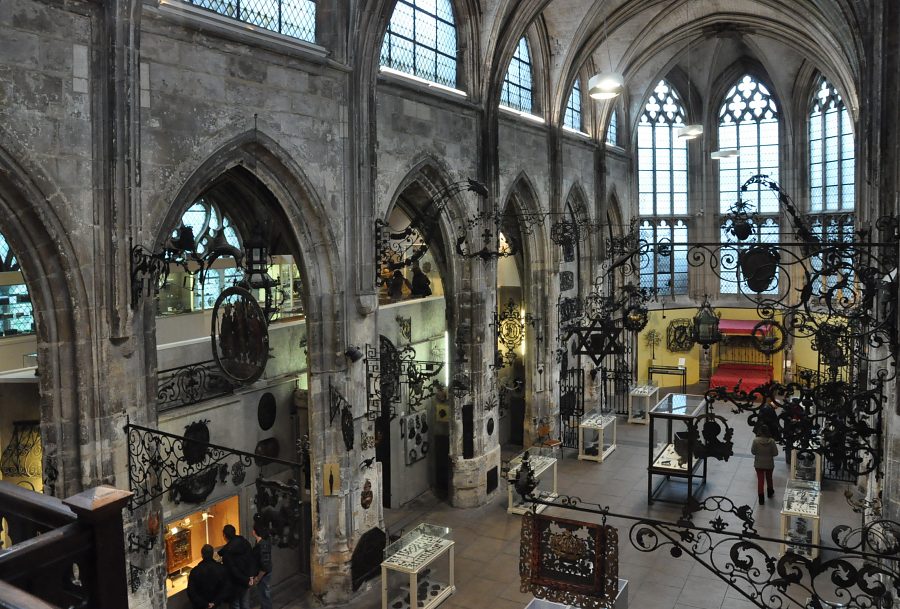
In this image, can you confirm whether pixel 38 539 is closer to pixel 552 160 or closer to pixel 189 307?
pixel 189 307

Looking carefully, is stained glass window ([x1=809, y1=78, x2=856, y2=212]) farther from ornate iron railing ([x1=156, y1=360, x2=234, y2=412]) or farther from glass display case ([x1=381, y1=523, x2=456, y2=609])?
ornate iron railing ([x1=156, y1=360, x2=234, y2=412])

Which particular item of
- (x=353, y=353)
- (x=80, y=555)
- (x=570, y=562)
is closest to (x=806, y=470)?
(x=570, y=562)

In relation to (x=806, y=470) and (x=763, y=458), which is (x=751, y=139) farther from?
(x=763, y=458)

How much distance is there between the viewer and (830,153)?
75.6 ft

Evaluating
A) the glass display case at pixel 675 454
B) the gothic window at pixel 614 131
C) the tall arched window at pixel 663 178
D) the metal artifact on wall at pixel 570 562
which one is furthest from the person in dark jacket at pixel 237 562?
the tall arched window at pixel 663 178

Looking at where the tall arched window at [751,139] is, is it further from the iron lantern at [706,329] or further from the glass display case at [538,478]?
the iron lantern at [706,329]

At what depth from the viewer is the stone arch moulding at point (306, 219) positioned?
8.86m

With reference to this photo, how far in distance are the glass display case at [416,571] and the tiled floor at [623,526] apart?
252mm

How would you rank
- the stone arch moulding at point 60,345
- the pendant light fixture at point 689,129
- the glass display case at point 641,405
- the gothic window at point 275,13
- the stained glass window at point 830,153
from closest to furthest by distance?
the stone arch moulding at point 60,345 < the gothic window at point 275,13 < the pendant light fixture at point 689,129 < the glass display case at point 641,405 < the stained glass window at point 830,153

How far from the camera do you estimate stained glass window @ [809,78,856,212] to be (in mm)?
22359

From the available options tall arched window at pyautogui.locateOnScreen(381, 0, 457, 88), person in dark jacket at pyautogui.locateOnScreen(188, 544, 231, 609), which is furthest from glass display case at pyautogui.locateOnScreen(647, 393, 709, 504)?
person in dark jacket at pyautogui.locateOnScreen(188, 544, 231, 609)

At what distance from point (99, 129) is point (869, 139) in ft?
34.2

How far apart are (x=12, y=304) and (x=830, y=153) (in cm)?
2238

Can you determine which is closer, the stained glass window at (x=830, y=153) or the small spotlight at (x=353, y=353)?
the small spotlight at (x=353, y=353)
